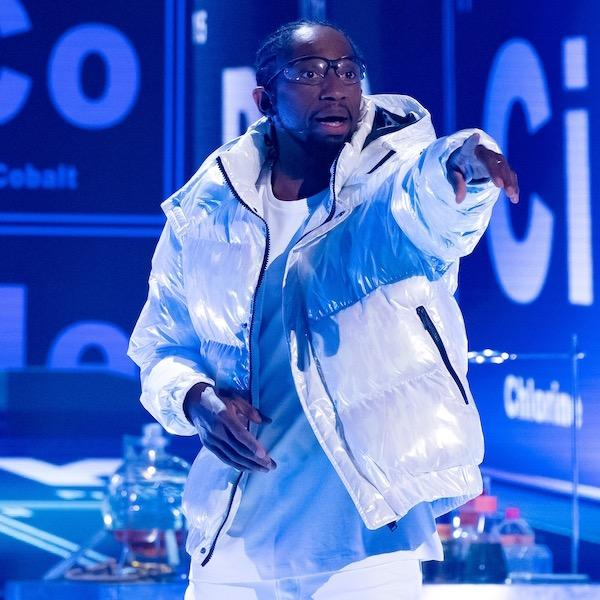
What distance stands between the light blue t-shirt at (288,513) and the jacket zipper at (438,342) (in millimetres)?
144

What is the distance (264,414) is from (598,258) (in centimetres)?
180

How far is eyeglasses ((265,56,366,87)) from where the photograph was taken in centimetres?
145

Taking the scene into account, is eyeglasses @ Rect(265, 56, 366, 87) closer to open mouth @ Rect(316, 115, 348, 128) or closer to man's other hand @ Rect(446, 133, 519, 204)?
open mouth @ Rect(316, 115, 348, 128)

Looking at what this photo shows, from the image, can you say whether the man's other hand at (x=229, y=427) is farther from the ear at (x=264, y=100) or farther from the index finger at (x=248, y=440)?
the ear at (x=264, y=100)

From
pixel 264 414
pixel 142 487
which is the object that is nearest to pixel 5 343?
pixel 142 487

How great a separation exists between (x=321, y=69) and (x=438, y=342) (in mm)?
383

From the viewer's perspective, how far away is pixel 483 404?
3096mm

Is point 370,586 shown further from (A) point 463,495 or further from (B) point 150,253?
(B) point 150,253

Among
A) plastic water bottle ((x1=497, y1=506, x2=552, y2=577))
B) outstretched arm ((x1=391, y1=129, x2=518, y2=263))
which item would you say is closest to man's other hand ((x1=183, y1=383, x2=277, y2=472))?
outstretched arm ((x1=391, y1=129, x2=518, y2=263))

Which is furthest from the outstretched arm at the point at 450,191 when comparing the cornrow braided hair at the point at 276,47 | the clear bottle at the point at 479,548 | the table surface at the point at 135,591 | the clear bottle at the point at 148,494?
the clear bottle at the point at 148,494

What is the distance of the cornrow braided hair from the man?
21mm

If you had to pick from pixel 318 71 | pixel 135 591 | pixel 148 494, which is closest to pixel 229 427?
pixel 318 71

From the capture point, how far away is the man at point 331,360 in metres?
1.27

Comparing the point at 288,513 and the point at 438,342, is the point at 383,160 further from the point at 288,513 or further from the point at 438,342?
the point at 288,513
